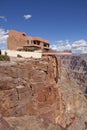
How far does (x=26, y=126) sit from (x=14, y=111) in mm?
6418

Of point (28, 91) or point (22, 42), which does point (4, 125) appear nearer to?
point (28, 91)

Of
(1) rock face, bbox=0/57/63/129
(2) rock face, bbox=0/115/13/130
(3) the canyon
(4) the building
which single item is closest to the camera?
(2) rock face, bbox=0/115/13/130

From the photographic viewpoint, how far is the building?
49969 millimetres

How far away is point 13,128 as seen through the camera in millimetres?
16438

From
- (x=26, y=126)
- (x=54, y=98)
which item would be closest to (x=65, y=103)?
(x=54, y=98)

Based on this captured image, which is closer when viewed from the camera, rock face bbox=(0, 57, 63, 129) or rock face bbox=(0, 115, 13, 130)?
rock face bbox=(0, 115, 13, 130)

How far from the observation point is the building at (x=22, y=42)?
164 feet

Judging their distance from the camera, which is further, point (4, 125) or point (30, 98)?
point (30, 98)

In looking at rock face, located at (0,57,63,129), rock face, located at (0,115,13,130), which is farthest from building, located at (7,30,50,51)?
rock face, located at (0,115,13,130)

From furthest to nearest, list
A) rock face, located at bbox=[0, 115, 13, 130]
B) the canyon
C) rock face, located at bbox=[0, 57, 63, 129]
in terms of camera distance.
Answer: rock face, located at bbox=[0, 57, 63, 129] → the canyon → rock face, located at bbox=[0, 115, 13, 130]

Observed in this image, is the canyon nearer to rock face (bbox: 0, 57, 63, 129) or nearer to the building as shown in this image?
rock face (bbox: 0, 57, 63, 129)

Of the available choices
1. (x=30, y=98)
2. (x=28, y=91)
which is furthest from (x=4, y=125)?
(x=30, y=98)

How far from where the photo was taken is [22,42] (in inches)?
2056

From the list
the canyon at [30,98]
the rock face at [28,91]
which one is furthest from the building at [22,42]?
the rock face at [28,91]
